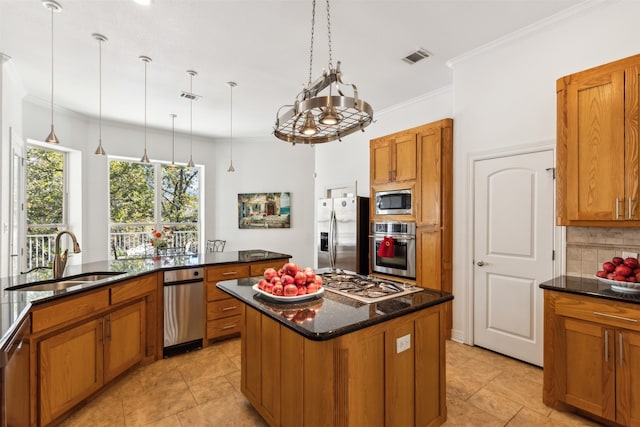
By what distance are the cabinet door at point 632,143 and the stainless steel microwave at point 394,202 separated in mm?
1911

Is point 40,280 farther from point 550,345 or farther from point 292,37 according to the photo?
point 550,345

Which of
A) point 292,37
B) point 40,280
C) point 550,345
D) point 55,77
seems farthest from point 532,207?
point 55,77

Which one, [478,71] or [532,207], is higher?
A: [478,71]

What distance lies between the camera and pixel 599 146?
2.15m

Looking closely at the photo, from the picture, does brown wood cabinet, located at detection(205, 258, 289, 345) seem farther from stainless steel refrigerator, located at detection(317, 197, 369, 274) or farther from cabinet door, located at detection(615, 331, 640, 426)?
cabinet door, located at detection(615, 331, 640, 426)

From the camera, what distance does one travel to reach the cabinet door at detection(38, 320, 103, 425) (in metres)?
1.88

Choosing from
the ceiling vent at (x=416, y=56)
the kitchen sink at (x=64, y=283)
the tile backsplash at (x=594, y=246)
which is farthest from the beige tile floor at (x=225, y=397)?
the ceiling vent at (x=416, y=56)

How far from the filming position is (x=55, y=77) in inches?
142

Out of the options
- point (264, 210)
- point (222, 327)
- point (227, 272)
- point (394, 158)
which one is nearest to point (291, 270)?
point (227, 272)

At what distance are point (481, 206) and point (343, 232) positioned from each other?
195 cm

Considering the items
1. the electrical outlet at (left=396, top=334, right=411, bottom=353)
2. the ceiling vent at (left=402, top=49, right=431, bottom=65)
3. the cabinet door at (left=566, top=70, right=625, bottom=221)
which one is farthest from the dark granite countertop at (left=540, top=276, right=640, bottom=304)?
the ceiling vent at (left=402, top=49, right=431, bottom=65)

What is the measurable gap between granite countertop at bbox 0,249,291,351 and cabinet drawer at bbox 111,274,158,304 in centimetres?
7

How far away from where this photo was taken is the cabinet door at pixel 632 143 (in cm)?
199

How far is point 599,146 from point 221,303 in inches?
139
